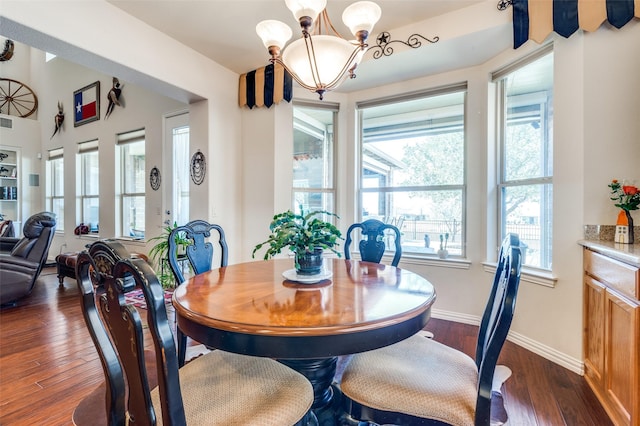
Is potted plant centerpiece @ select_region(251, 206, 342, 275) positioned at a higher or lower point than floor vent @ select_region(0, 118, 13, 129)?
lower

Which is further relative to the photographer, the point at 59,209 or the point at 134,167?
the point at 59,209

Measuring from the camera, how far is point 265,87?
350 cm

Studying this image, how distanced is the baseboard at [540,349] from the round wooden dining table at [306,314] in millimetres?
1514

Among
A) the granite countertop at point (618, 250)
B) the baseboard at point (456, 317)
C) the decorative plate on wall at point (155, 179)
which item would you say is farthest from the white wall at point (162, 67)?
the granite countertop at point (618, 250)

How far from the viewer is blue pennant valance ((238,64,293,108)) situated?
133 inches

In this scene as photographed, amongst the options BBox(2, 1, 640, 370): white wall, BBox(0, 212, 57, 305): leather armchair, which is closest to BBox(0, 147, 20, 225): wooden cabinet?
BBox(0, 212, 57, 305): leather armchair

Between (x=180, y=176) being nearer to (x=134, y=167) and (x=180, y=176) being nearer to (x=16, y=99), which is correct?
(x=134, y=167)

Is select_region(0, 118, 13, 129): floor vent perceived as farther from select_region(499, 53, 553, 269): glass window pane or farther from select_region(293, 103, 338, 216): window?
select_region(499, 53, 553, 269): glass window pane

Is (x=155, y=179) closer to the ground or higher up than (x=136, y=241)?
higher up

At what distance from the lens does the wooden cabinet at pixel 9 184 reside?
6355 millimetres

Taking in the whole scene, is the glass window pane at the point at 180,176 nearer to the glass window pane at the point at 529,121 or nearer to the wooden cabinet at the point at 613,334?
the glass window pane at the point at 529,121

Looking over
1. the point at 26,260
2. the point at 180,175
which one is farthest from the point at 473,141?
the point at 26,260

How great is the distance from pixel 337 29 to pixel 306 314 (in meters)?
2.73

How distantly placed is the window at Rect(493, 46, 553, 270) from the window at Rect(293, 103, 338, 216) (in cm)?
178
